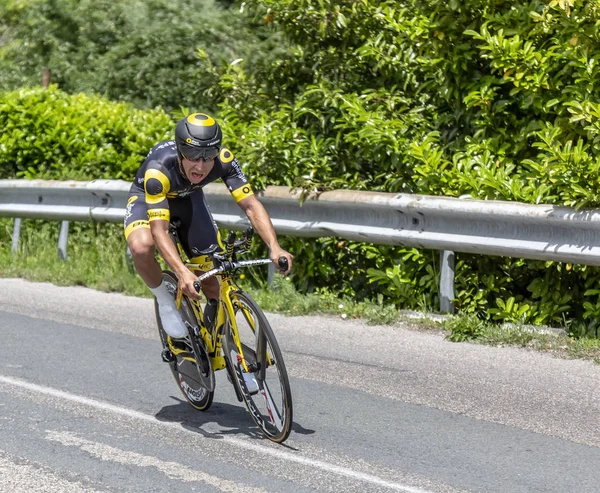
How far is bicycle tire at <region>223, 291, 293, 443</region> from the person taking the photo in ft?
19.3

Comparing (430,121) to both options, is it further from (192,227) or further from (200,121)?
(200,121)

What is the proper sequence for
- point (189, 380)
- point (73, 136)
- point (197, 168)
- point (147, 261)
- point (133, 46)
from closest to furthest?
point (197, 168), point (147, 261), point (189, 380), point (73, 136), point (133, 46)

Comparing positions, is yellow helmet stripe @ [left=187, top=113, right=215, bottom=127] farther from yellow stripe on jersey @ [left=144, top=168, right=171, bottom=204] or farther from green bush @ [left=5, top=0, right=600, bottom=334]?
green bush @ [left=5, top=0, right=600, bottom=334]

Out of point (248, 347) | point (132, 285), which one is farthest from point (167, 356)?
point (132, 285)

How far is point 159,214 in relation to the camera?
240 inches

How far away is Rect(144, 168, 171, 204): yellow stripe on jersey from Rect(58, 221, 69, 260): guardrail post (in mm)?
6274

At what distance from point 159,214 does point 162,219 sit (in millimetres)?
34

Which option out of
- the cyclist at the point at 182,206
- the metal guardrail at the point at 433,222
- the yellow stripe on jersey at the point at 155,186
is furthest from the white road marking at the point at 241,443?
the metal guardrail at the point at 433,222

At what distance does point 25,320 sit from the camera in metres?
9.37

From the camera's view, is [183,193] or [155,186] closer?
[155,186]

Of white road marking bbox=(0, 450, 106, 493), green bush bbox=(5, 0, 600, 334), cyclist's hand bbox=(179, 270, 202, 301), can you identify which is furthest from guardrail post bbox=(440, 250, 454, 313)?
white road marking bbox=(0, 450, 106, 493)

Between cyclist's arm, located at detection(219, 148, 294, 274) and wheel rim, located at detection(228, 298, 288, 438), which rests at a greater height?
cyclist's arm, located at detection(219, 148, 294, 274)

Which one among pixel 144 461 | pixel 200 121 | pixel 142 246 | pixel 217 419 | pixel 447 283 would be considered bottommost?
pixel 447 283

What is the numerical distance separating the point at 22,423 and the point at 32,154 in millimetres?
7725
